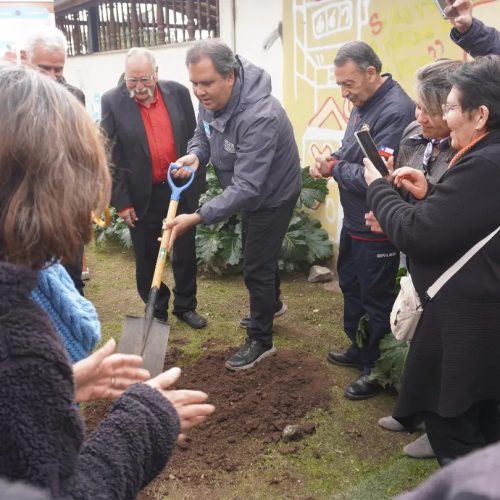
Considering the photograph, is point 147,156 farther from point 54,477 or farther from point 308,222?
point 54,477

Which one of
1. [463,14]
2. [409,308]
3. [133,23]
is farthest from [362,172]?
[133,23]

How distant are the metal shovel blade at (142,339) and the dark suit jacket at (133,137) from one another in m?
1.20

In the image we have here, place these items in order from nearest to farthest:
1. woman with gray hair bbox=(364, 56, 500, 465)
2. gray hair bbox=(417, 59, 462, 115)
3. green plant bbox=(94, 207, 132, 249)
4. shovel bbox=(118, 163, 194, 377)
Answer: woman with gray hair bbox=(364, 56, 500, 465) → gray hair bbox=(417, 59, 462, 115) → shovel bbox=(118, 163, 194, 377) → green plant bbox=(94, 207, 132, 249)

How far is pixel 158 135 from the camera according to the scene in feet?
13.4

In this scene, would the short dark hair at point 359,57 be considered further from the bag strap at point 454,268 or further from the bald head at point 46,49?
the bald head at point 46,49

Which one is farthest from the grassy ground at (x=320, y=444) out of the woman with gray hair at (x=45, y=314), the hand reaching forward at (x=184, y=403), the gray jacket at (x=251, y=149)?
the woman with gray hair at (x=45, y=314)

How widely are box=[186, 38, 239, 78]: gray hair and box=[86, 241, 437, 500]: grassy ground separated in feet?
6.51

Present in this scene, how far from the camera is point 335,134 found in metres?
5.12

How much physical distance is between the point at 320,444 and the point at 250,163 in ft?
5.45

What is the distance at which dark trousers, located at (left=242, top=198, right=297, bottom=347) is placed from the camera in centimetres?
367

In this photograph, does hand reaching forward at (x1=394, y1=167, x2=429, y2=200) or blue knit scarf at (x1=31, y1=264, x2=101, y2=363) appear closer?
blue knit scarf at (x1=31, y1=264, x2=101, y2=363)

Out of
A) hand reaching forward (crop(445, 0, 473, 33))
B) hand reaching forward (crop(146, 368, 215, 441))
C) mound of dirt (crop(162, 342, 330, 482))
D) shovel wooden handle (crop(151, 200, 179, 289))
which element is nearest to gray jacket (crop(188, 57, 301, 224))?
shovel wooden handle (crop(151, 200, 179, 289))

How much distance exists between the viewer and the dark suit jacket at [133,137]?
398cm

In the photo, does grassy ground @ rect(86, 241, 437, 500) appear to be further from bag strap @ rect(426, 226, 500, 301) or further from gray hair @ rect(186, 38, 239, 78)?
gray hair @ rect(186, 38, 239, 78)
